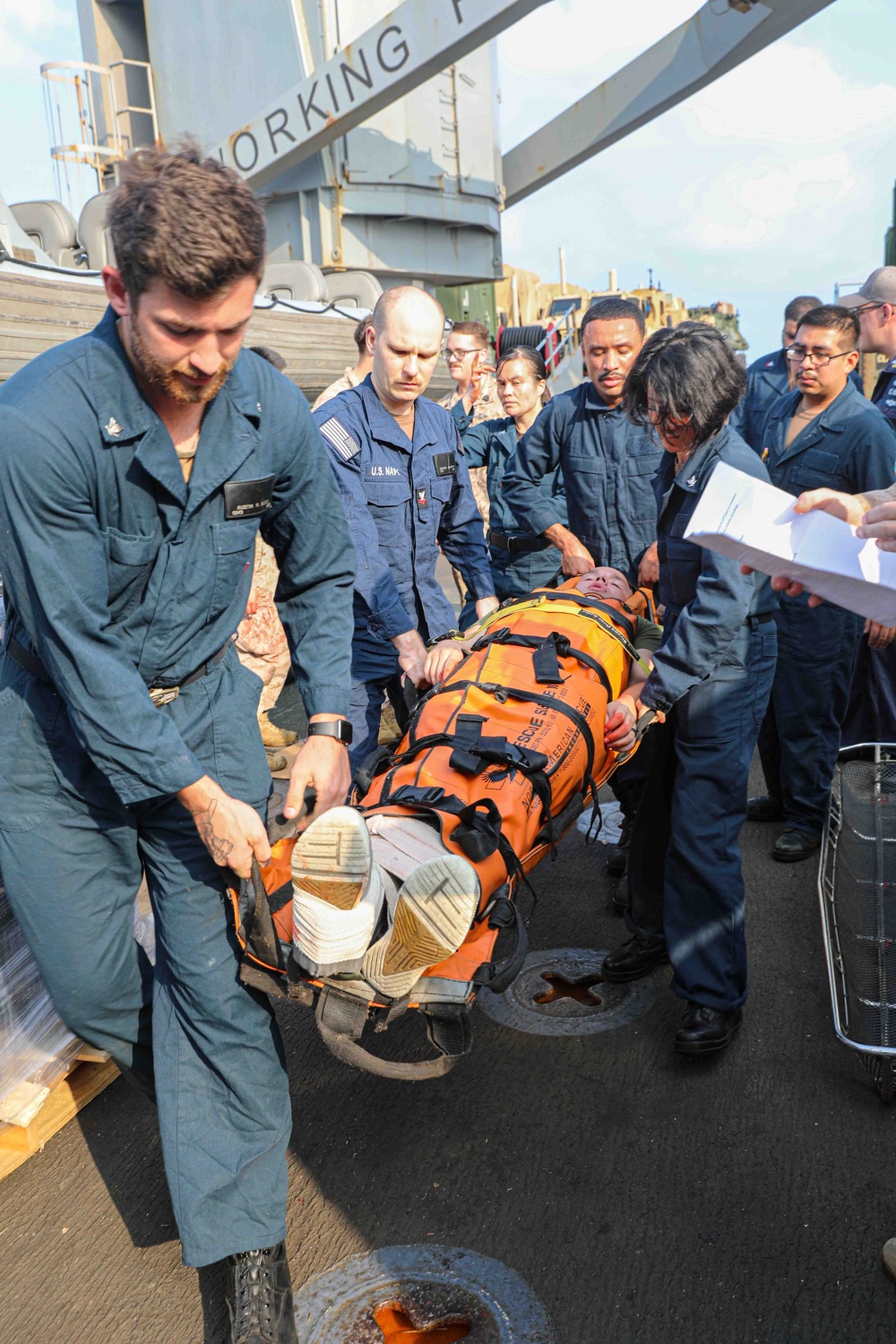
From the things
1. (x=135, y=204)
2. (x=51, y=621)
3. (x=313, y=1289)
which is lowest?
(x=313, y=1289)

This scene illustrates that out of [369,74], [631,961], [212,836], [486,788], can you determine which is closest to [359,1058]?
[212,836]

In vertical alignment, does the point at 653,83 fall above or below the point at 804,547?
above

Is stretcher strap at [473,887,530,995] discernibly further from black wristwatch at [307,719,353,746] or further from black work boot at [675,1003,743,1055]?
black work boot at [675,1003,743,1055]

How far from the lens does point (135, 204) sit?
5.56 ft

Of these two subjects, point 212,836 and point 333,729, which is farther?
point 333,729

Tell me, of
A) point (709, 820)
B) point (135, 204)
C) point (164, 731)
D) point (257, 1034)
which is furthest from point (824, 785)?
point (135, 204)

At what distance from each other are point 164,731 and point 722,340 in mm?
2013

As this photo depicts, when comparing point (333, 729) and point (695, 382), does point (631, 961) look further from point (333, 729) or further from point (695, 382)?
point (695, 382)

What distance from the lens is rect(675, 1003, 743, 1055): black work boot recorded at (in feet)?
9.59

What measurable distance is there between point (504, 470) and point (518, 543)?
988 mm

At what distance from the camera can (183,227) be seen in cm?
166

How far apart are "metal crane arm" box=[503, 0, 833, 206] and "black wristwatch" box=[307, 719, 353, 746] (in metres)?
14.1

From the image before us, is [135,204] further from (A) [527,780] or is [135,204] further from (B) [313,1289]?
(B) [313,1289]

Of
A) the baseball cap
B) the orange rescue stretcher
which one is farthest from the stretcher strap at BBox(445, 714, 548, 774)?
the baseball cap
